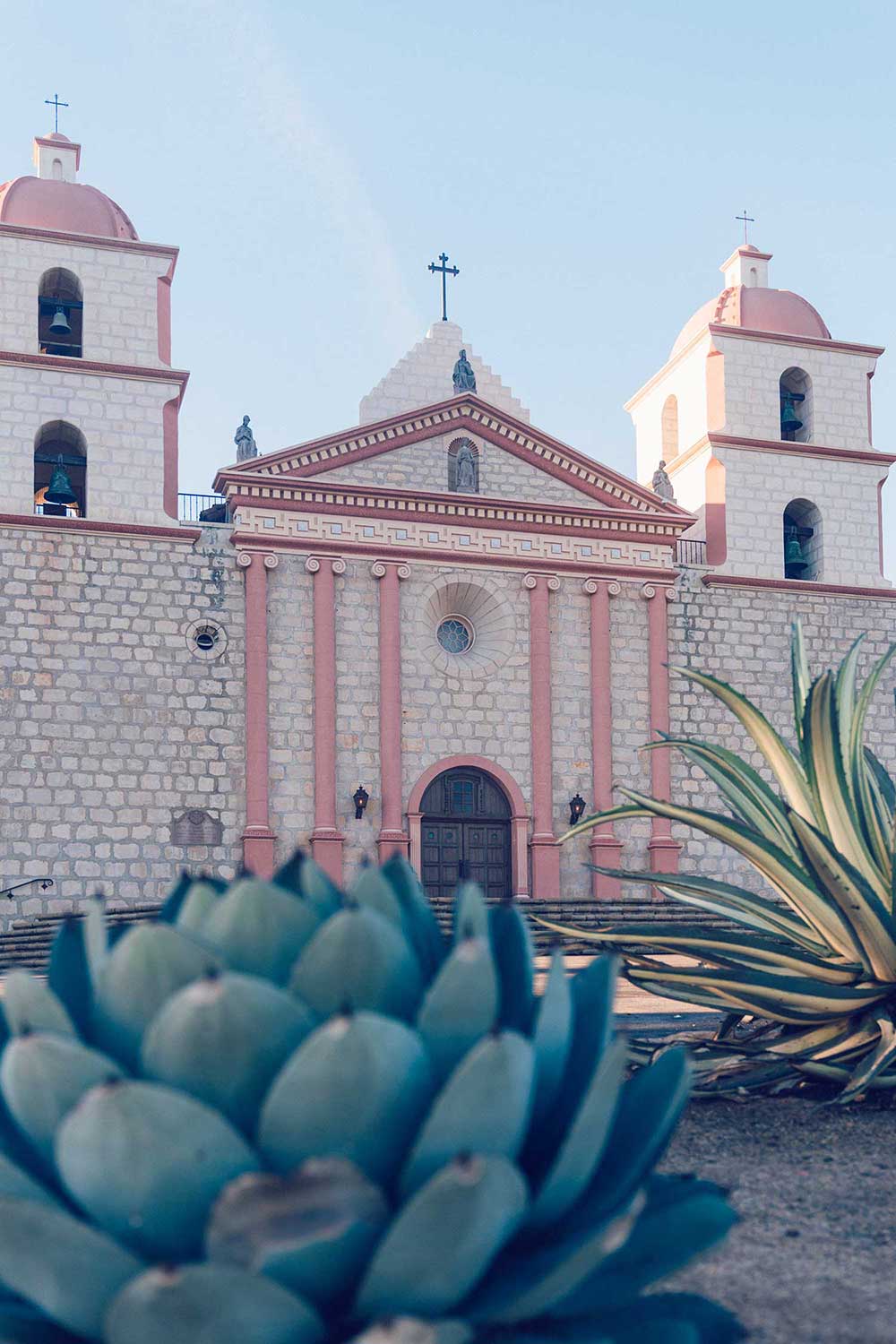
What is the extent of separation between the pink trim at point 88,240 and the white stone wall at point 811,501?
29.2ft

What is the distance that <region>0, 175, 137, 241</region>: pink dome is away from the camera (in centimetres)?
2094

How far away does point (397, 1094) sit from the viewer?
6.42 ft

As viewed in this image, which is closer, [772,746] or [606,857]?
[772,746]

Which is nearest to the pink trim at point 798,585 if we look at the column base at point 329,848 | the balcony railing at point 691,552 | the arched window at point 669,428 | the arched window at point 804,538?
the arched window at point 804,538

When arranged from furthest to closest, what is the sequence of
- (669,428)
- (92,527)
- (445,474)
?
(669,428)
(445,474)
(92,527)

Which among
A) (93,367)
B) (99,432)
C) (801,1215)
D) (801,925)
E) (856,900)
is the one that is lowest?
(801,1215)

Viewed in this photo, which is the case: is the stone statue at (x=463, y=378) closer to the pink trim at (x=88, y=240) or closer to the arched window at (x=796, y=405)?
the pink trim at (x=88, y=240)

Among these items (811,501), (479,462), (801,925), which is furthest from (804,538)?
(801,925)

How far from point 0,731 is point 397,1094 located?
58.5 ft

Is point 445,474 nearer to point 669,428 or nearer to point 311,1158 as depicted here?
point 669,428

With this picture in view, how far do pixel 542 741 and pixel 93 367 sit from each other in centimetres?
815

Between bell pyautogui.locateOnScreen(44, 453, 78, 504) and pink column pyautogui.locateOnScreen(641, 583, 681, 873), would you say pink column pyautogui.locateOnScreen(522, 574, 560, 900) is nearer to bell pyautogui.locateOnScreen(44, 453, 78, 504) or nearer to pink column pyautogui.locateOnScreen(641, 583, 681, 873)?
pink column pyautogui.locateOnScreen(641, 583, 681, 873)

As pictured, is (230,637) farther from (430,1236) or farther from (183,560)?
(430,1236)

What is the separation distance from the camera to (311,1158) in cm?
192
